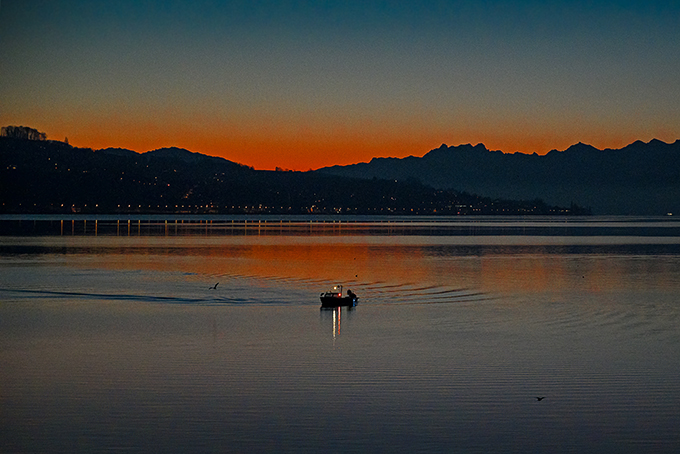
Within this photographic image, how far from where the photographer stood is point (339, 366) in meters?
16.6

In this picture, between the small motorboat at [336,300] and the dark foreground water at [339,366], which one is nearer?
the dark foreground water at [339,366]

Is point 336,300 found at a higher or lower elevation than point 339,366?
higher

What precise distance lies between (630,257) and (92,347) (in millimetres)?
41136

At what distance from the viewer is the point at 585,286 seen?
33719 millimetres

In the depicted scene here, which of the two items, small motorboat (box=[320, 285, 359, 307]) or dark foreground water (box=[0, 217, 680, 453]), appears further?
small motorboat (box=[320, 285, 359, 307])

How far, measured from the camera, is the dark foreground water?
11.7 m

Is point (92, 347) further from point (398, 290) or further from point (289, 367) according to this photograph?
point (398, 290)

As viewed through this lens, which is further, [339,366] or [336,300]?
[336,300]

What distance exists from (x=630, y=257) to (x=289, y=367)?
40862 mm

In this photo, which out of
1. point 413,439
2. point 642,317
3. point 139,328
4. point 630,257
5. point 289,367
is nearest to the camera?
point 413,439

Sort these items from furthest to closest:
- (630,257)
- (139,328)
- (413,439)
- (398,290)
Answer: (630,257)
(398,290)
(139,328)
(413,439)

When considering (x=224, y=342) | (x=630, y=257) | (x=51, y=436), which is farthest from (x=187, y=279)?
(x=630, y=257)

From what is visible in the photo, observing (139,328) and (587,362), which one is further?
(139,328)

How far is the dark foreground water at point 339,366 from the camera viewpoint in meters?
11.7
